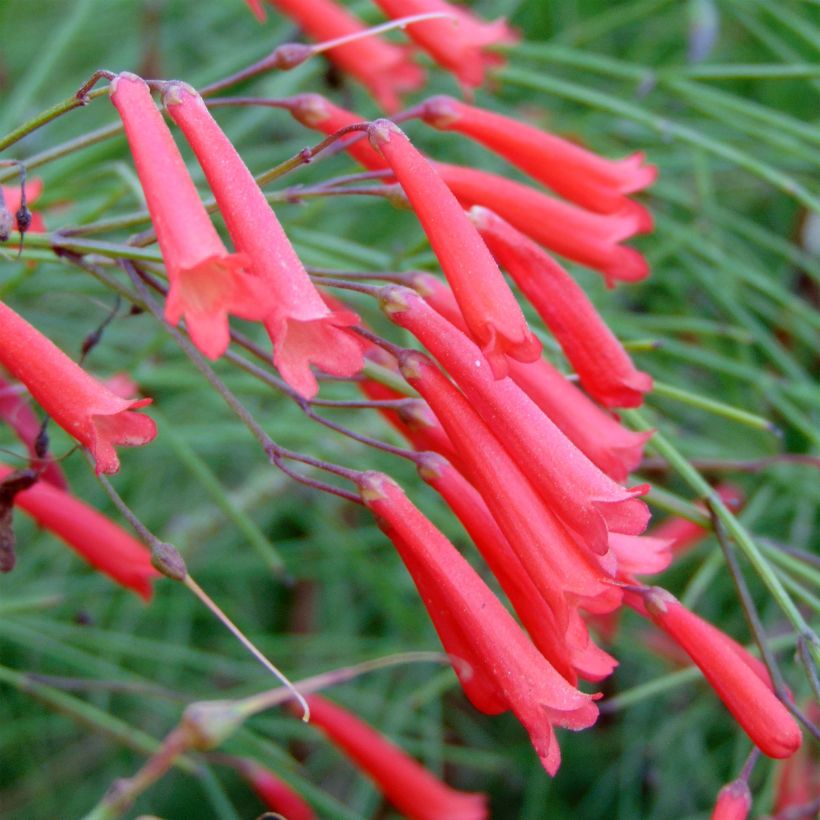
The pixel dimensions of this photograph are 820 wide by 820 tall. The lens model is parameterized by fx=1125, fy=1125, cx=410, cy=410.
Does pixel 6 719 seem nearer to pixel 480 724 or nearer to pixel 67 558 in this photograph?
pixel 67 558

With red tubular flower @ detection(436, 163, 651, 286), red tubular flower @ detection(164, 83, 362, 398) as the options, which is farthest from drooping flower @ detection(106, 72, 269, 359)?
red tubular flower @ detection(436, 163, 651, 286)

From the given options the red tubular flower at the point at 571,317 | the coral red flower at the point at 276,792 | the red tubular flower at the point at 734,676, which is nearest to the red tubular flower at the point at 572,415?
the red tubular flower at the point at 571,317

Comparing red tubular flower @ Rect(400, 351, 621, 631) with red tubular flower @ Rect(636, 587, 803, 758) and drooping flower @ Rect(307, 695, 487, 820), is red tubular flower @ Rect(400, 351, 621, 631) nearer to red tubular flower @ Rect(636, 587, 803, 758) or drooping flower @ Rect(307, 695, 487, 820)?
red tubular flower @ Rect(636, 587, 803, 758)

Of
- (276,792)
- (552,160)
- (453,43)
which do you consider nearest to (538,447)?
(552,160)

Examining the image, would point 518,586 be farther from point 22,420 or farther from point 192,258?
point 22,420

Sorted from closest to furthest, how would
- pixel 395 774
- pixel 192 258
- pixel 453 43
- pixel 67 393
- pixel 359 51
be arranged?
pixel 192 258 → pixel 67 393 → pixel 453 43 → pixel 395 774 → pixel 359 51

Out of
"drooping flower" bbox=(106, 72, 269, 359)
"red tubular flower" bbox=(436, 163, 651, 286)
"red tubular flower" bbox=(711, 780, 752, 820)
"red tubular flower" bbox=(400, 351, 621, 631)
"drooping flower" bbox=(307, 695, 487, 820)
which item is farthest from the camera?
"drooping flower" bbox=(307, 695, 487, 820)
